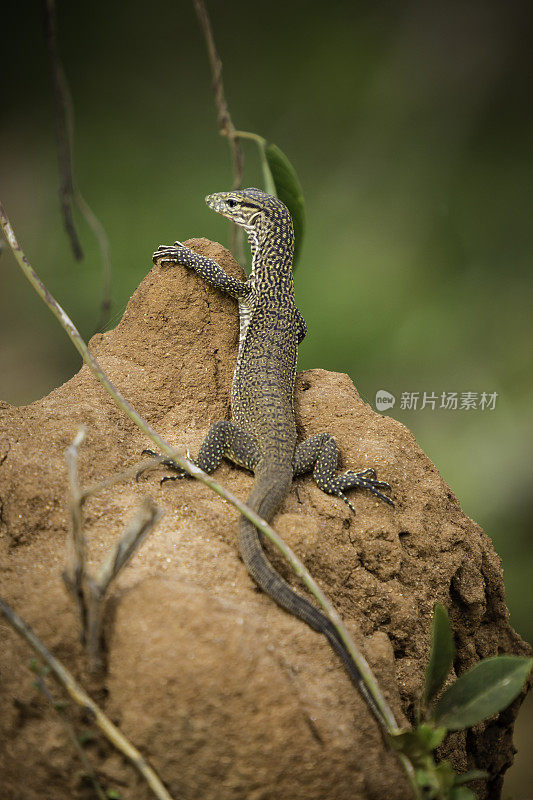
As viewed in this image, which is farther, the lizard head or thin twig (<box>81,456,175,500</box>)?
the lizard head

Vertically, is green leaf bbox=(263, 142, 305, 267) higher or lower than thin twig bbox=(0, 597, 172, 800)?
higher

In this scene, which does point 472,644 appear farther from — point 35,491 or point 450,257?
point 450,257

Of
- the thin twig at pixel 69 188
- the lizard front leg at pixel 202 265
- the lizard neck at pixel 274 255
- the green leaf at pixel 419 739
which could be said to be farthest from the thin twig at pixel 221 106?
the green leaf at pixel 419 739

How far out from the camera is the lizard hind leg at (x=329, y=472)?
3506 millimetres

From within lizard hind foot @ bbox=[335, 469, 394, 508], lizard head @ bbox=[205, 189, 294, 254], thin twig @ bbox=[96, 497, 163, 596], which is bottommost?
thin twig @ bbox=[96, 497, 163, 596]

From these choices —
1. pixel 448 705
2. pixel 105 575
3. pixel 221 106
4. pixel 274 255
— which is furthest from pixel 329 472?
pixel 221 106

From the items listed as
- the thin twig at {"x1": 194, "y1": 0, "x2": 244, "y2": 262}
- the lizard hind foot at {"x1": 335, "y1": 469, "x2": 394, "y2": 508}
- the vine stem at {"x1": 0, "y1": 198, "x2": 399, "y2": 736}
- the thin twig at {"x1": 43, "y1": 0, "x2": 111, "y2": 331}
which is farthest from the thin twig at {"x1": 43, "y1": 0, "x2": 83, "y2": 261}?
the lizard hind foot at {"x1": 335, "y1": 469, "x2": 394, "y2": 508}

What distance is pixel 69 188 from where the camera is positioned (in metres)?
4.79

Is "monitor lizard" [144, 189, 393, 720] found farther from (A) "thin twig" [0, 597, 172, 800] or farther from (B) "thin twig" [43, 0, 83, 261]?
(B) "thin twig" [43, 0, 83, 261]

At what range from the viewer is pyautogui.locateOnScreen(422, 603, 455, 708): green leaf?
2537mm

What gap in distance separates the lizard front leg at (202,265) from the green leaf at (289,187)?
836 mm

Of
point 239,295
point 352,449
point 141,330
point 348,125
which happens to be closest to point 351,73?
point 348,125

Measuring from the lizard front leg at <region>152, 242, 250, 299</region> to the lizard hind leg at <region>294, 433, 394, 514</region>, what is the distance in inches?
48.1

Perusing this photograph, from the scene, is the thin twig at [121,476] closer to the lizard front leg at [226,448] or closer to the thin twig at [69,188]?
the lizard front leg at [226,448]
